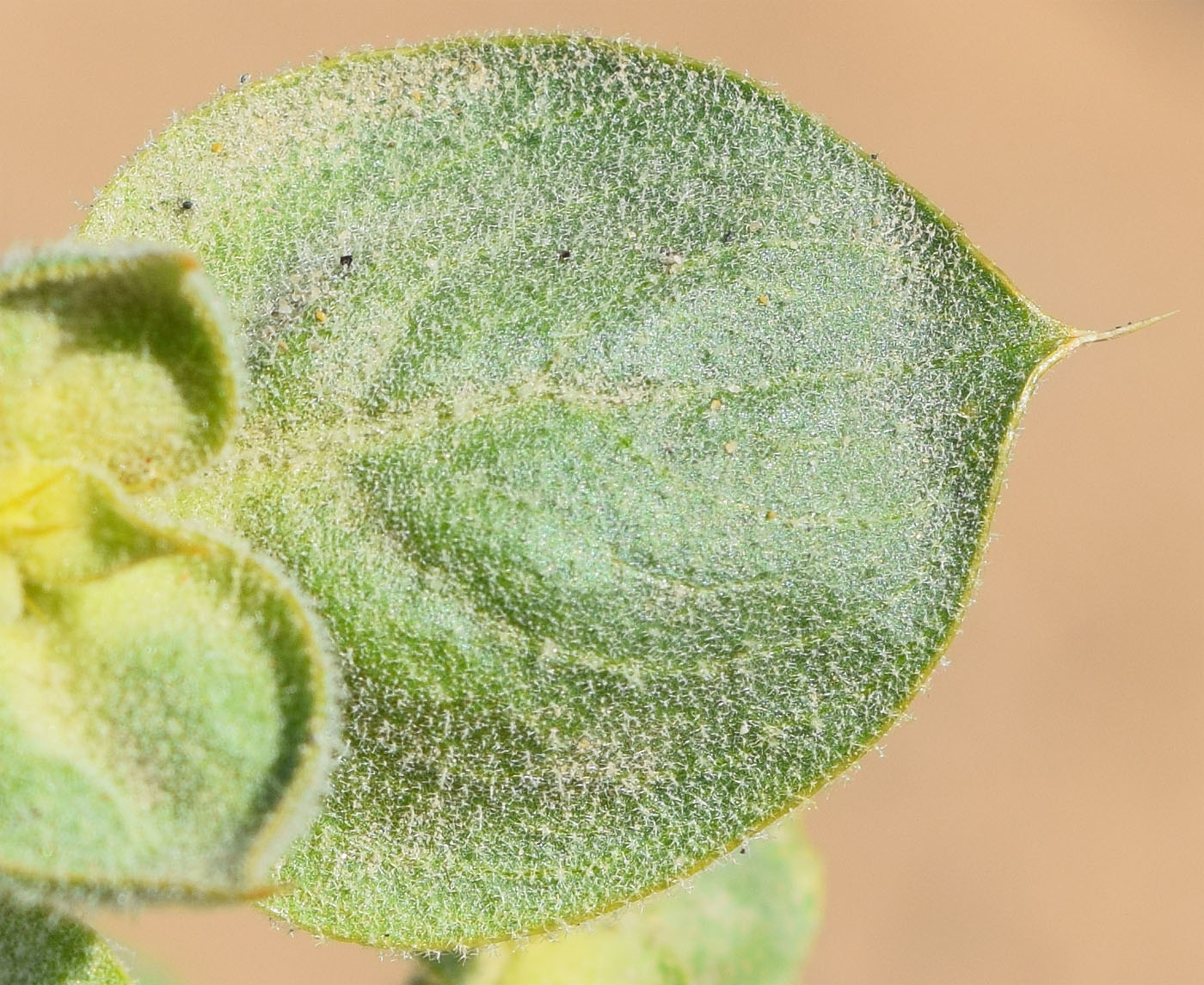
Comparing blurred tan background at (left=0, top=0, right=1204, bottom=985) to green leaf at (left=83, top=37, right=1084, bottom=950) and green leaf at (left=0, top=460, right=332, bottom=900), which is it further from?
green leaf at (left=0, top=460, right=332, bottom=900)

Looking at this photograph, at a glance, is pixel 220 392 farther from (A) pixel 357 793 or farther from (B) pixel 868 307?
(B) pixel 868 307

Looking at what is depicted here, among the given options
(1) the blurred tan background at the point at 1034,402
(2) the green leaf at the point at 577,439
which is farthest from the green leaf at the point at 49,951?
(1) the blurred tan background at the point at 1034,402

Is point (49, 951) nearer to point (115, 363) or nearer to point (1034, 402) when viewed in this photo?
point (115, 363)

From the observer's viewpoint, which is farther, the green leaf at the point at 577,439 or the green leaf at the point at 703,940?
the green leaf at the point at 703,940

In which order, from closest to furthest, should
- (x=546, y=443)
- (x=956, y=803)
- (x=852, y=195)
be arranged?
(x=546, y=443) < (x=852, y=195) < (x=956, y=803)

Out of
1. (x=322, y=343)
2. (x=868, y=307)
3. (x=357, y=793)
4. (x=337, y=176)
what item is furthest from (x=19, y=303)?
(x=868, y=307)

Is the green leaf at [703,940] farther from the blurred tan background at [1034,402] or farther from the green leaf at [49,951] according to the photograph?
the blurred tan background at [1034,402]
